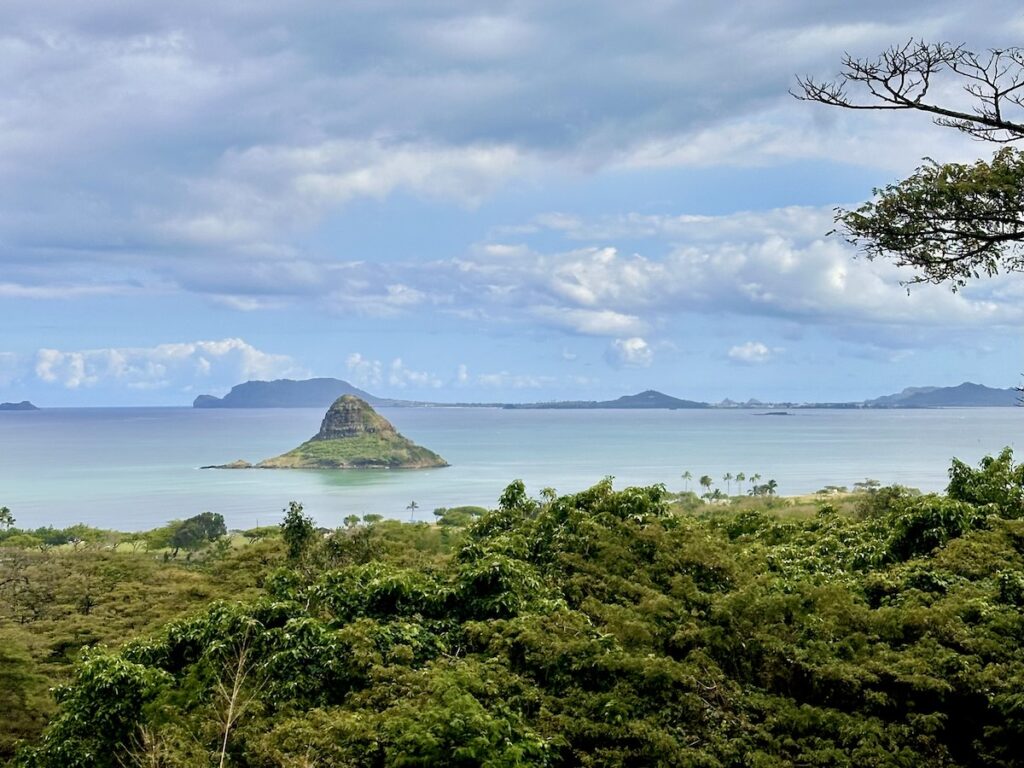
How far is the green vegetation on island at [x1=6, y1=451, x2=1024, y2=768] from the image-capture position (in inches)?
307

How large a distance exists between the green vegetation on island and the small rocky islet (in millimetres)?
115041

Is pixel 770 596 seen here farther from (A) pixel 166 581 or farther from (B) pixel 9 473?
(B) pixel 9 473

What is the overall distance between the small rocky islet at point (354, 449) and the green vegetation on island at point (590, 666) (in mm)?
115041

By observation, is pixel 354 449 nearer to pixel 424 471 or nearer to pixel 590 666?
pixel 424 471

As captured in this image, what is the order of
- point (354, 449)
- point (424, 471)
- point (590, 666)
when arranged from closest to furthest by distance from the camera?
point (590, 666)
point (424, 471)
point (354, 449)

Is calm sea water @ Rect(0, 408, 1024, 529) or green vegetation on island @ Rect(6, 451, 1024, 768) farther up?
green vegetation on island @ Rect(6, 451, 1024, 768)

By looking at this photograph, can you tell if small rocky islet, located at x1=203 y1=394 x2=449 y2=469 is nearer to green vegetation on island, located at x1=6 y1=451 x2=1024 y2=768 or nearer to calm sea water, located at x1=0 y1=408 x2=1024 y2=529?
calm sea water, located at x1=0 y1=408 x2=1024 y2=529

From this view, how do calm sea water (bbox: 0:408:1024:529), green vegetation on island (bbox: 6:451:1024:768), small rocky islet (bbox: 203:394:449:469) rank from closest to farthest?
green vegetation on island (bbox: 6:451:1024:768) < calm sea water (bbox: 0:408:1024:529) < small rocky islet (bbox: 203:394:449:469)

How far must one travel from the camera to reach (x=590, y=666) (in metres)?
8.84

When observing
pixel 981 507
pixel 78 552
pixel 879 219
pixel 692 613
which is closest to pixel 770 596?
pixel 692 613

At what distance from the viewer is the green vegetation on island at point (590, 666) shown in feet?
25.5

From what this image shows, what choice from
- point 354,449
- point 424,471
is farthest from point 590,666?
point 354,449

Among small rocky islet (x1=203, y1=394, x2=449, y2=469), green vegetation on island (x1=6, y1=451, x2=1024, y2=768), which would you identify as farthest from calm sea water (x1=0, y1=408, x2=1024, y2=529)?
green vegetation on island (x1=6, y1=451, x2=1024, y2=768)

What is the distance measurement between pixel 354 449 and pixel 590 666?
128 meters
